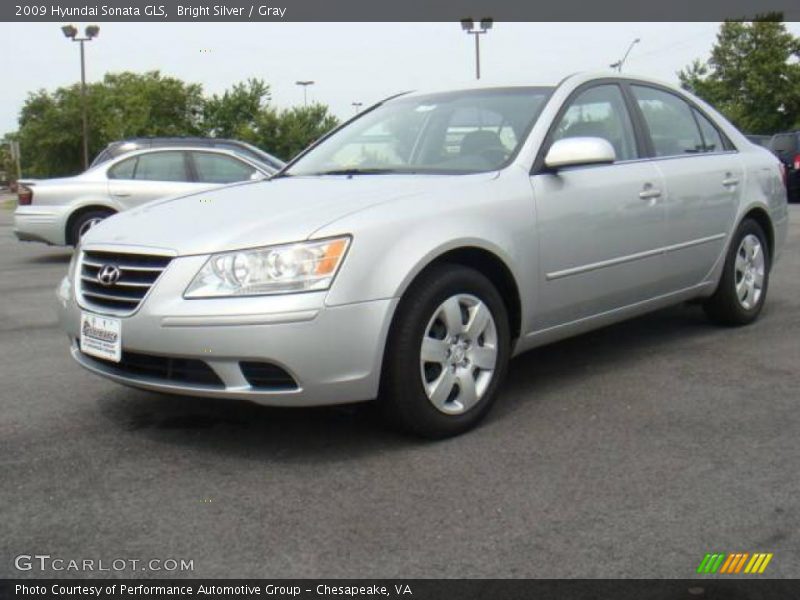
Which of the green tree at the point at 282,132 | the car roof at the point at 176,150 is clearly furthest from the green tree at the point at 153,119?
the car roof at the point at 176,150

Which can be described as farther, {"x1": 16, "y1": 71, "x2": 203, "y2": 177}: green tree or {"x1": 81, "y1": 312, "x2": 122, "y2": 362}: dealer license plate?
{"x1": 16, "y1": 71, "x2": 203, "y2": 177}: green tree

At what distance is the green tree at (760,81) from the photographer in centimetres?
4419

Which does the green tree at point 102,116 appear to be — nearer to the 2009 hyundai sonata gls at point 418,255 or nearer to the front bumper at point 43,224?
the front bumper at point 43,224

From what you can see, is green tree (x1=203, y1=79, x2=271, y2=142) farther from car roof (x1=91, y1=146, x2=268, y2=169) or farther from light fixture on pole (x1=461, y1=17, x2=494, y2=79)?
car roof (x1=91, y1=146, x2=268, y2=169)

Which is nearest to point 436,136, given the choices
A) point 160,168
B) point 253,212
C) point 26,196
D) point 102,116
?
point 253,212

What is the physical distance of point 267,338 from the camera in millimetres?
3334

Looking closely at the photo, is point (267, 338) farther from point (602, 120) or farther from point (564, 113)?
point (602, 120)

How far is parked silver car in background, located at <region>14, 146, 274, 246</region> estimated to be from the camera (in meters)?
11.1

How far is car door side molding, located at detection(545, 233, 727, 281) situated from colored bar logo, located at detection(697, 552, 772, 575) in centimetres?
174

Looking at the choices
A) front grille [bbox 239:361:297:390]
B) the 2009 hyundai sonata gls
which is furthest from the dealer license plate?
front grille [bbox 239:361:297:390]

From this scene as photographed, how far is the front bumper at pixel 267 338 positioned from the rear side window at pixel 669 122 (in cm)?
237

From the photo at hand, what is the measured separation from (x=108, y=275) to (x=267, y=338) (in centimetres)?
81
